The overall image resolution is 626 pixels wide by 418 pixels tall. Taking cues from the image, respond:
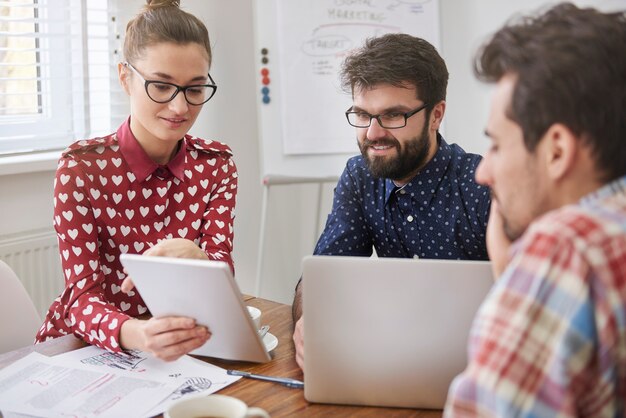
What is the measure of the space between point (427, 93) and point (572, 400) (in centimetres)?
129

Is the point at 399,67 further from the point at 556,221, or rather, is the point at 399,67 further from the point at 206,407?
the point at 556,221

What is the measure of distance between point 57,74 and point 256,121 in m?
0.83

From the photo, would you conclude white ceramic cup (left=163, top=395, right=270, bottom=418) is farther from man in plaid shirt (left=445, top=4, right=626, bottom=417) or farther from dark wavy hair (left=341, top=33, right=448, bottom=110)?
dark wavy hair (left=341, top=33, right=448, bottom=110)

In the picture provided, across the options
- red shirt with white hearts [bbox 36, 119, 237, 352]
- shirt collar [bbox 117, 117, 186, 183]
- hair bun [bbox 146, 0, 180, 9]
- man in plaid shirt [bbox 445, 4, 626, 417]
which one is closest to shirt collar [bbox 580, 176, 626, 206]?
man in plaid shirt [bbox 445, 4, 626, 417]

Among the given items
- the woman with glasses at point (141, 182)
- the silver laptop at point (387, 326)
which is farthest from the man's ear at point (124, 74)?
the silver laptop at point (387, 326)

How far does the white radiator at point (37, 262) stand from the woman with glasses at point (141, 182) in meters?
0.92

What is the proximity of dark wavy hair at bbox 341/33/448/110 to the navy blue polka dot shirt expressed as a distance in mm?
144

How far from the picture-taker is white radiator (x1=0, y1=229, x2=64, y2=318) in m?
2.57

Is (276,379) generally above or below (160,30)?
below

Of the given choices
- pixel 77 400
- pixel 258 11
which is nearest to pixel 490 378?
pixel 77 400

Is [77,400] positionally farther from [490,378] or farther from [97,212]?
[490,378]

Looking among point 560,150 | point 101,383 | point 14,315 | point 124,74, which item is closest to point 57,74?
point 124,74

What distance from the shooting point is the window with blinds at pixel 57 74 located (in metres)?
2.71

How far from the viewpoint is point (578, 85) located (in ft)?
2.61
